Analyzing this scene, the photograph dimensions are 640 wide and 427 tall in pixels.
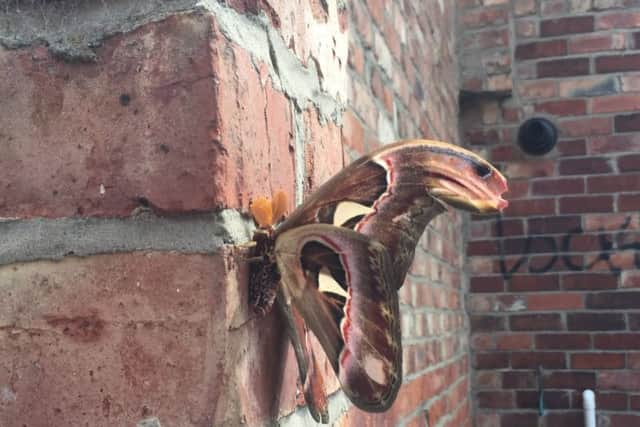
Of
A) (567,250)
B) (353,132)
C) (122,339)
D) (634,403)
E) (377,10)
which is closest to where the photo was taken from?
(122,339)

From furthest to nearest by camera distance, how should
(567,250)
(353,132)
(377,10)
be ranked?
(567,250), (377,10), (353,132)

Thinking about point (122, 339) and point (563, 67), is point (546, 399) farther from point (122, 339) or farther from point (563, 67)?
point (122, 339)

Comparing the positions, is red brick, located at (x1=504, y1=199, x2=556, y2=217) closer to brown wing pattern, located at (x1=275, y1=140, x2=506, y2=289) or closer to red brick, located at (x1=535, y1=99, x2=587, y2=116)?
red brick, located at (x1=535, y1=99, x2=587, y2=116)

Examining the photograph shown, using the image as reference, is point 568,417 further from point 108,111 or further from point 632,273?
point 108,111

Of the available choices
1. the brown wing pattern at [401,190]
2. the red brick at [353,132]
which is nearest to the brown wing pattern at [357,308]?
the brown wing pattern at [401,190]

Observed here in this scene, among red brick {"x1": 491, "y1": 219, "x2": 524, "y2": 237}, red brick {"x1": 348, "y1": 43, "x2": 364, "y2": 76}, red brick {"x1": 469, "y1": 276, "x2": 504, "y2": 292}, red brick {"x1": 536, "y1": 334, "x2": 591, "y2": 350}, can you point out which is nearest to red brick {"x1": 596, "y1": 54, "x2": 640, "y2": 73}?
red brick {"x1": 491, "y1": 219, "x2": 524, "y2": 237}

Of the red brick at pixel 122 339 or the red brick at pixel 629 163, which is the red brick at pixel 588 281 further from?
the red brick at pixel 122 339

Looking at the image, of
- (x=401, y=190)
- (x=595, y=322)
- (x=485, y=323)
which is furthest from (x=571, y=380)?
(x=401, y=190)
